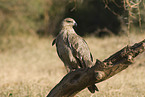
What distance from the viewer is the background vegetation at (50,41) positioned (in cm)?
453

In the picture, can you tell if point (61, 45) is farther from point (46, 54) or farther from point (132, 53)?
point (46, 54)

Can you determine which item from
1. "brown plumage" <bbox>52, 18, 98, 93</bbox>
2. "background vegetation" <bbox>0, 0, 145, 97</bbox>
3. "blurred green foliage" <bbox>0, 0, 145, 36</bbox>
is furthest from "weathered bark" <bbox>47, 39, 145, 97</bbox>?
"blurred green foliage" <bbox>0, 0, 145, 36</bbox>

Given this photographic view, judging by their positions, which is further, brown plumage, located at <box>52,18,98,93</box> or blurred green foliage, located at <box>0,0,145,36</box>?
blurred green foliage, located at <box>0,0,145,36</box>

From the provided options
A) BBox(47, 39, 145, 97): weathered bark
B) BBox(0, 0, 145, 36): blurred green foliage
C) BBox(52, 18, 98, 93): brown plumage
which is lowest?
BBox(47, 39, 145, 97): weathered bark

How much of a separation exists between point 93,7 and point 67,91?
14101 millimetres

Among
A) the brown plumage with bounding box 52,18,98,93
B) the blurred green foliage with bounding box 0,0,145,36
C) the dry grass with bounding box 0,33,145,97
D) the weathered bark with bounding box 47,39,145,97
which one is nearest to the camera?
the weathered bark with bounding box 47,39,145,97

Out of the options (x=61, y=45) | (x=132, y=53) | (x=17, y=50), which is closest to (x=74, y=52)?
(x=61, y=45)

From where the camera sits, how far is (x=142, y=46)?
2.83 metres

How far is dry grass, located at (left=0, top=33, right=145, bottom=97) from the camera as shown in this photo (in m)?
4.53

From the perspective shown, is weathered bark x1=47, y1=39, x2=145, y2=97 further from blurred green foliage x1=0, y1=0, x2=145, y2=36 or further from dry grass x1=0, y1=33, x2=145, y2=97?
blurred green foliage x1=0, y1=0, x2=145, y2=36

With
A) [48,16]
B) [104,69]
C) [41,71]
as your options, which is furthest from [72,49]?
[48,16]

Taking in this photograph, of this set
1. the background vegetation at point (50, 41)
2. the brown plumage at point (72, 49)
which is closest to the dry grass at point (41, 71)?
the background vegetation at point (50, 41)

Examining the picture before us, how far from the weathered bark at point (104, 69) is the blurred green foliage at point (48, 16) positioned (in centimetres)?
951

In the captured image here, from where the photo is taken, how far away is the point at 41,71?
8125mm
